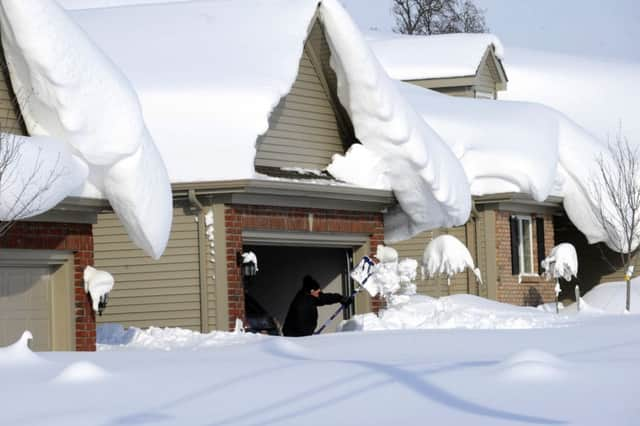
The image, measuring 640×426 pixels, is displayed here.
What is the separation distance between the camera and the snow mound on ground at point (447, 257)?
25078mm

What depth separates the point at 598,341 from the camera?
9984 mm

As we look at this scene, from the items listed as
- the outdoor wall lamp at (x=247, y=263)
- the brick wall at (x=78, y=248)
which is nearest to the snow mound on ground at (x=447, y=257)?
the outdoor wall lamp at (x=247, y=263)

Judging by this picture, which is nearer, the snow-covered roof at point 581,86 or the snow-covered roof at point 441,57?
the snow-covered roof at point 441,57

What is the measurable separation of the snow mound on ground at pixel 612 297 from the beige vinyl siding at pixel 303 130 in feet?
25.1

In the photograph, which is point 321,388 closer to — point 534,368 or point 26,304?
point 534,368

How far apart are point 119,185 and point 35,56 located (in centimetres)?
182

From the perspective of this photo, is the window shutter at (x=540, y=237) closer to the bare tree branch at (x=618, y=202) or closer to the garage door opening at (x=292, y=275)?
the bare tree branch at (x=618, y=202)

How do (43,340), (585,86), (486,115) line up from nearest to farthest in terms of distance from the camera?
(43,340), (486,115), (585,86)

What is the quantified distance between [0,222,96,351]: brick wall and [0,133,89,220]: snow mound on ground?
4.67ft

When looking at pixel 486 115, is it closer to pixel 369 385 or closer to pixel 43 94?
pixel 43 94

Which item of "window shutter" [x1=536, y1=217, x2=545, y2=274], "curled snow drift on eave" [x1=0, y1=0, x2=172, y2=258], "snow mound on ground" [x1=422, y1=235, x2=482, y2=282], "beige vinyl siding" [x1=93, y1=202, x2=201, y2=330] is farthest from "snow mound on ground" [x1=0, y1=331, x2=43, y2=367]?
"window shutter" [x1=536, y1=217, x2=545, y2=274]

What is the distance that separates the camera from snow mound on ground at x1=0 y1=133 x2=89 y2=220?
14.4 m

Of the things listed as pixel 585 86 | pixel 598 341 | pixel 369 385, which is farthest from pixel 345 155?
pixel 585 86

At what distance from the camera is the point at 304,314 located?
19.9 meters
